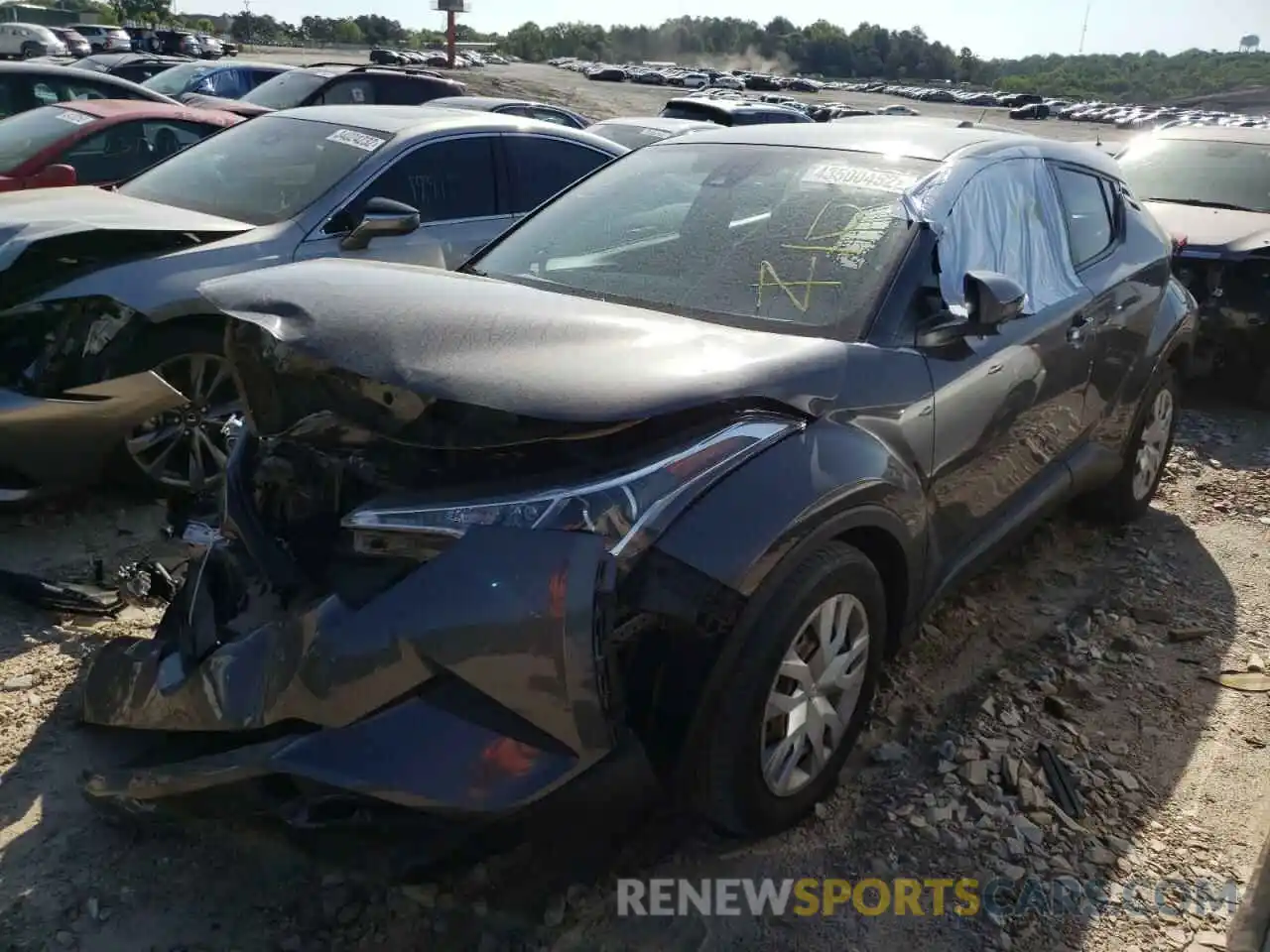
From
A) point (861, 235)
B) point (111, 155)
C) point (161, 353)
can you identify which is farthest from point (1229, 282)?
point (111, 155)

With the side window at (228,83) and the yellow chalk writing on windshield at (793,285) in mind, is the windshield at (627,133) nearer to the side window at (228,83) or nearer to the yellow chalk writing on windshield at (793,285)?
the side window at (228,83)

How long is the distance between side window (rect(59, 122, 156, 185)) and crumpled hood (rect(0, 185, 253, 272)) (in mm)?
1839

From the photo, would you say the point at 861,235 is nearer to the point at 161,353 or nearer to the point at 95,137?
the point at 161,353

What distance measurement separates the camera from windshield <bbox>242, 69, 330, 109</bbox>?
12.0 meters

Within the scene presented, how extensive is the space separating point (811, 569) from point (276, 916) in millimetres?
1470

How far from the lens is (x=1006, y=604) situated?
4238 mm

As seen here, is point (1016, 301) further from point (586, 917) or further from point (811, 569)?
point (586, 917)

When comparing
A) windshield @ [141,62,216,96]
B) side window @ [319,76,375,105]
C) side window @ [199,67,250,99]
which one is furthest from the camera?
side window @ [199,67,250,99]

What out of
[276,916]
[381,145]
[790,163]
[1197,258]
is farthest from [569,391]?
[1197,258]

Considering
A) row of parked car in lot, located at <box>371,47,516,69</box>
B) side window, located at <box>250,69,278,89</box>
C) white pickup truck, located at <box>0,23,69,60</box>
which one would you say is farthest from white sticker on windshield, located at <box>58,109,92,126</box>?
row of parked car in lot, located at <box>371,47,516,69</box>

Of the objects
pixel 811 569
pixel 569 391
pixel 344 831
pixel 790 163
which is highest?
pixel 790 163

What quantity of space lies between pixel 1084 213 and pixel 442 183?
3.21 m

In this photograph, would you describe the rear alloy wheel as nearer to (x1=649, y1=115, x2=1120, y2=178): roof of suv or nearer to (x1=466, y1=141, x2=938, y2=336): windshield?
(x1=466, y1=141, x2=938, y2=336): windshield

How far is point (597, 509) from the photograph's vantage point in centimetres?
221
